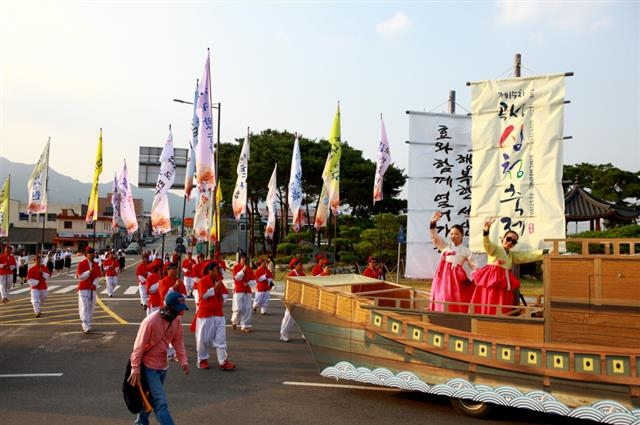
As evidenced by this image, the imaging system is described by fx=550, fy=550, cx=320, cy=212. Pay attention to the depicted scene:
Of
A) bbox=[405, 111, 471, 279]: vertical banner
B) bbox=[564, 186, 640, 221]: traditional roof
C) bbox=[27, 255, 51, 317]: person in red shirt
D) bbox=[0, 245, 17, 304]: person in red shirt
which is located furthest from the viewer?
bbox=[564, 186, 640, 221]: traditional roof

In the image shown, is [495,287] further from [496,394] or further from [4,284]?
[4,284]

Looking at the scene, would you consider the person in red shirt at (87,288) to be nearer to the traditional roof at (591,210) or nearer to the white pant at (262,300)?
the white pant at (262,300)

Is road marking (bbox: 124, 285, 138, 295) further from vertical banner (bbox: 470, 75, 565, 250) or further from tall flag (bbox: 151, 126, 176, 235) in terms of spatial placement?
vertical banner (bbox: 470, 75, 565, 250)

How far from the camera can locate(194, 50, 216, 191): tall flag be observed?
539 inches

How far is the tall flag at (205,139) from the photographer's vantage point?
13.7 m

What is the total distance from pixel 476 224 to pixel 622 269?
3.09m

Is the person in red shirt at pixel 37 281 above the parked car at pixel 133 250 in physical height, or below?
above

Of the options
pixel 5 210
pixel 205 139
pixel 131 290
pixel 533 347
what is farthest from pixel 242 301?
pixel 131 290

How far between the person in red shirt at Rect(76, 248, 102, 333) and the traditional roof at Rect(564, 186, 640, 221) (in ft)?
76.4

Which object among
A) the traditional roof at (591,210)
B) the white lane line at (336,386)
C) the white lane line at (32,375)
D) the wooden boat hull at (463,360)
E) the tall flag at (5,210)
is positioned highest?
the traditional roof at (591,210)

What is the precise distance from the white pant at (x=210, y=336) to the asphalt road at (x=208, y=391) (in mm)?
320

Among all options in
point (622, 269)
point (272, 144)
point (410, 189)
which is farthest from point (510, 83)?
point (272, 144)

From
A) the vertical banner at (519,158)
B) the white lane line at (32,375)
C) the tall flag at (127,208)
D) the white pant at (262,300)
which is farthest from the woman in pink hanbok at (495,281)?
the tall flag at (127,208)

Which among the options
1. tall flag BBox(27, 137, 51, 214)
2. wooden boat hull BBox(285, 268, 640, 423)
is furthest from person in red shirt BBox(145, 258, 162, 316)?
tall flag BBox(27, 137, 51, 214)
